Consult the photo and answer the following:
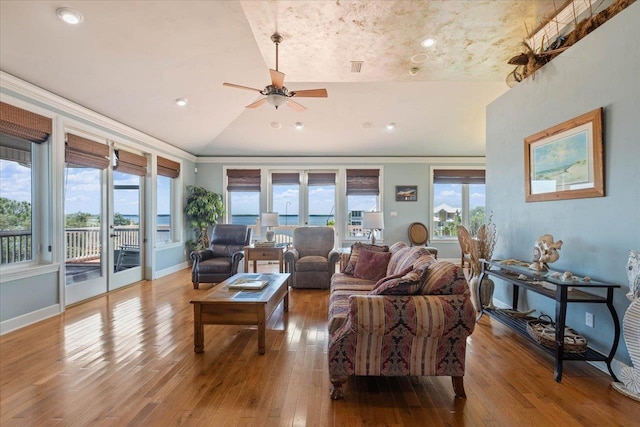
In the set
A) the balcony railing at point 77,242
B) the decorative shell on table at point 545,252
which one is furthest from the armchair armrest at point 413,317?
the balcony railing at point 77,242

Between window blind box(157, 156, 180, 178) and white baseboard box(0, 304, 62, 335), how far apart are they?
2949 mm

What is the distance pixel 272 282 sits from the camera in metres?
3.41

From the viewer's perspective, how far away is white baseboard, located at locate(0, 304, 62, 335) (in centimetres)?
305

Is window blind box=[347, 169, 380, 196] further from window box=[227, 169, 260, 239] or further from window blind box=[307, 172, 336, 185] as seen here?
window box=[227, 169, 260, 239]

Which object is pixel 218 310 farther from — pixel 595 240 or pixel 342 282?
pixel 595 240

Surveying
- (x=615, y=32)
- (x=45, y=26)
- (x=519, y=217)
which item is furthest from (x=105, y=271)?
(x=615, y=32)

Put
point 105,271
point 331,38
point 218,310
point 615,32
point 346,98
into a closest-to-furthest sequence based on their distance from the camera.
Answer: point 615,32 < point 218,310 < point 331,38 < point 105,271 < point 346,98

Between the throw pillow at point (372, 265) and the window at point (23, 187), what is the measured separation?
3.68 meters

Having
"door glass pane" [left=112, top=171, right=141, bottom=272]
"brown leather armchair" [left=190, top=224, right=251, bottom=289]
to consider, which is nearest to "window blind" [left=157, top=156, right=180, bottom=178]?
"door glass pane" [left=112, top=171, right=141, bottom=272]

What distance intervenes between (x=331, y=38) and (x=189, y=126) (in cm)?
340

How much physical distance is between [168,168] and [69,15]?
3.63 m

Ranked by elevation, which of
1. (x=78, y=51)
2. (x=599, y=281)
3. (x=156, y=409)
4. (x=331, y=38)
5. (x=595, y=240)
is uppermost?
(x=331, y=38)

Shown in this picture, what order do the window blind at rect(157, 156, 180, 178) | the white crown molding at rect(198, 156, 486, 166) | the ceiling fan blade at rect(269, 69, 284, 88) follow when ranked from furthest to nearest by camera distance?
the white crown molding at rect(198, 156, 486, 166), the window blind at rect(157, 156, 180, 178), the ceiling fan blade at rect(269, 69, 284, 88)

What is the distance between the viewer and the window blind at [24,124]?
9.99 ft
